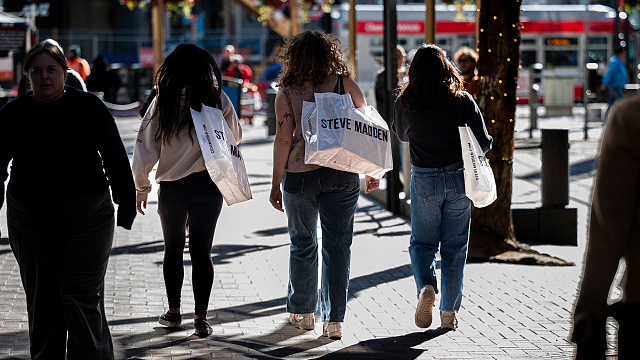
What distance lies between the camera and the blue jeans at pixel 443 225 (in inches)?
199

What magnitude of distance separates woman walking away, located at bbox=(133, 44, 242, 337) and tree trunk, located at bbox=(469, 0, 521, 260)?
3034mm

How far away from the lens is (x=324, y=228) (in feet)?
16.1

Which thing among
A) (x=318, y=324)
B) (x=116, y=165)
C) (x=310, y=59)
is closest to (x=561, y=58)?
(x=318, y=324)

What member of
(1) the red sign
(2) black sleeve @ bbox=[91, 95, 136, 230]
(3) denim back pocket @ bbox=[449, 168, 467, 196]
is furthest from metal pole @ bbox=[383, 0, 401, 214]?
(1) the red sign

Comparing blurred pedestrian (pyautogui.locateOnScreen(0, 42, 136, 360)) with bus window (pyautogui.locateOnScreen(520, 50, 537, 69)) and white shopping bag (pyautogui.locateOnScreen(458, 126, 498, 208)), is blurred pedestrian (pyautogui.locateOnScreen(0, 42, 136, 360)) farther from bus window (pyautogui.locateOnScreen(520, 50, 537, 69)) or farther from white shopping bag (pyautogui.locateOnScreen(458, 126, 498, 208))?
bus window (pyautogui.locateOnScreen(520, 50, 537, 69))

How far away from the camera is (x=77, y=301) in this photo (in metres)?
3.83

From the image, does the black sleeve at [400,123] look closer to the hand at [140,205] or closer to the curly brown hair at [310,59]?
the curly brown hair at [310,59]

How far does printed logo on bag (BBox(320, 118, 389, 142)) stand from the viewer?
183 inches

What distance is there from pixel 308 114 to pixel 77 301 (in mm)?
1611

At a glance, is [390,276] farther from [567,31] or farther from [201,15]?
[201,15]

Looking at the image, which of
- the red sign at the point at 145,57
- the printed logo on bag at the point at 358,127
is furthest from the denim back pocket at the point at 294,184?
the red sign at the point at 145,57

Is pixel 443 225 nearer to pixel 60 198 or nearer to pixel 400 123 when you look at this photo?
pixel 400 123

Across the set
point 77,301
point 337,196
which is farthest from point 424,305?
point 77,301

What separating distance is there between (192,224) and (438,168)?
1.50 meters
